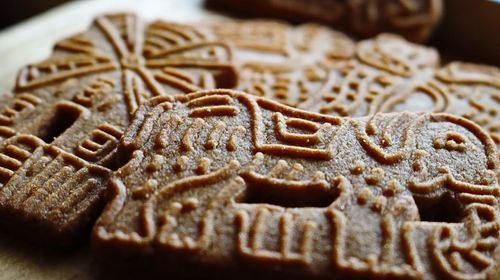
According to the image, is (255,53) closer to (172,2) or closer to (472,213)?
(172,2)

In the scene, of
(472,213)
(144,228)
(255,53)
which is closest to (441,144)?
(472,213)

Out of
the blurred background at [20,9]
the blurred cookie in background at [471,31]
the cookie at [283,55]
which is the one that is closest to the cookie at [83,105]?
the cookie at [283,55]

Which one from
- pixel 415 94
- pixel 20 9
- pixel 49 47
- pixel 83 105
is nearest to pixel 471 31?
pixel 415 94

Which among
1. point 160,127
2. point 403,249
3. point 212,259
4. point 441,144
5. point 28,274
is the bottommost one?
point 28,274

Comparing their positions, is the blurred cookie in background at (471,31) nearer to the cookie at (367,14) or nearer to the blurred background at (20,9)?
the cookie at (367,14)

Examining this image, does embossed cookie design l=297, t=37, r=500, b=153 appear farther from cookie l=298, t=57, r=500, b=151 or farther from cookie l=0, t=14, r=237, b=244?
cookie l=0, t=14, r=237, b=244

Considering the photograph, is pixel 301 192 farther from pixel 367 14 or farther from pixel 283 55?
pixel 367 14
